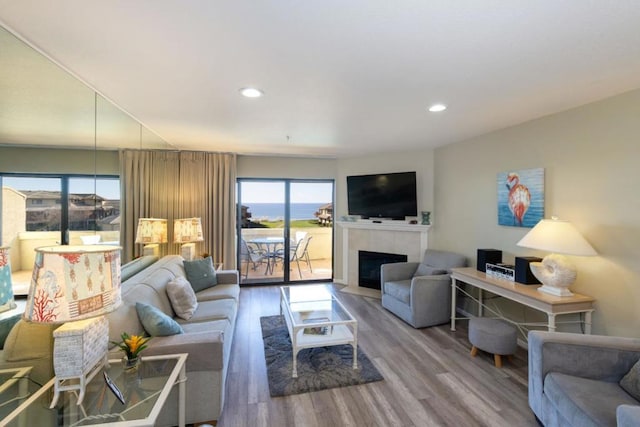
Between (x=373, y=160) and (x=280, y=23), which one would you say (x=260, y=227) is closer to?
(x=373, y=160)

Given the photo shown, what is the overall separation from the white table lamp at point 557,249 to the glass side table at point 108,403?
3.00 m

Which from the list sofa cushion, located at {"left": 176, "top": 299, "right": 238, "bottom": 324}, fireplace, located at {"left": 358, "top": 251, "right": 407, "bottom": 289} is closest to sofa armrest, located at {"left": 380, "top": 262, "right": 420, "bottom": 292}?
fireplace, located at {"left": 358, "top": 251, "right": 407, "bottom": 289}

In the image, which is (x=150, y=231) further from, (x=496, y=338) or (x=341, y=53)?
(x=496, y=338)

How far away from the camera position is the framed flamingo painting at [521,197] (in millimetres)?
2895

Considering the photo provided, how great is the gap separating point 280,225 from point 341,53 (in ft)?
13.0

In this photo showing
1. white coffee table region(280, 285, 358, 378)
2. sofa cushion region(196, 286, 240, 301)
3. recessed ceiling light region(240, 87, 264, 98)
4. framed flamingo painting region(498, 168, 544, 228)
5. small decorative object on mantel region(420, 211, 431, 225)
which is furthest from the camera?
small decorative object on mantel region(420, 211, 431, 225)

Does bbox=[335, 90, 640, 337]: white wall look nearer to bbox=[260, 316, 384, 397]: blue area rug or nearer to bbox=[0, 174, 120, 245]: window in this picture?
bbox=[260, 316, 384, 397]: blue area rug

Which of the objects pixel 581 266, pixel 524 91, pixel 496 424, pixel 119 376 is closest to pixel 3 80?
pixel 119 376

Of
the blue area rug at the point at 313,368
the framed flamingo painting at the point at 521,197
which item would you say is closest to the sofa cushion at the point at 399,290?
the blue area rug at the point at 313,368

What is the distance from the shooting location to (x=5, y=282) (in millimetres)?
1303

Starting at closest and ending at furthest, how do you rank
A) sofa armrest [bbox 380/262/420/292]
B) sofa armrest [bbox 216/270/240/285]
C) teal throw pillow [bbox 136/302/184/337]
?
teal throw pillow [bbox 136/302/184/337]
sofa armrest [bbox 216/270/240/285]
sofa armrest [bbox 380/262/420/292]

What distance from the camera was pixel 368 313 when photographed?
396cm

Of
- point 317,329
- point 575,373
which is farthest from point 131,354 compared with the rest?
point 575,373

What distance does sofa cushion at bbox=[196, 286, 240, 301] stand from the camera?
321 centimetres
